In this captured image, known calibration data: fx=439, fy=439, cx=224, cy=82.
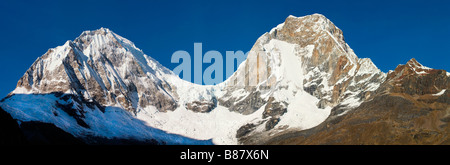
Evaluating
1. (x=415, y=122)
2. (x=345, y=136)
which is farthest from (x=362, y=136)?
(x=415, y=122)

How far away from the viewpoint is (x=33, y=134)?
643 ft

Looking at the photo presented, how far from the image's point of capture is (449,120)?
188m
